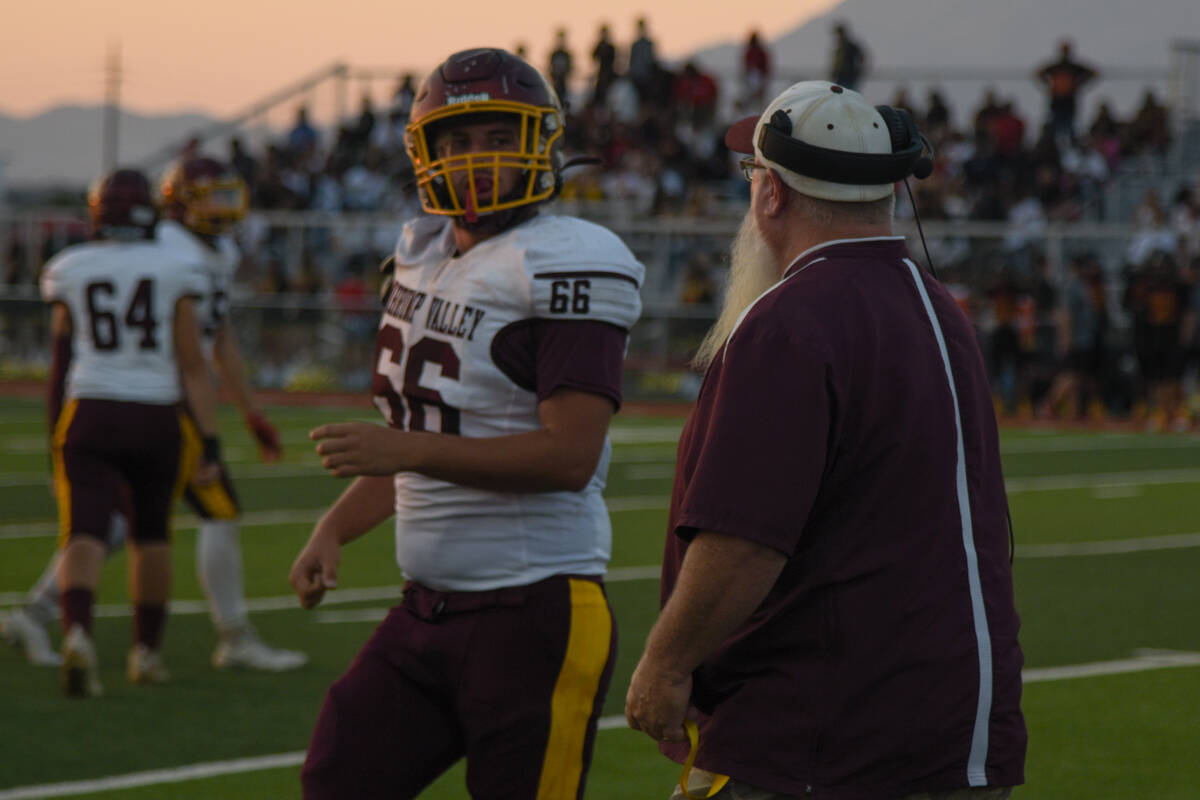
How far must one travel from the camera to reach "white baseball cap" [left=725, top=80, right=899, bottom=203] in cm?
264

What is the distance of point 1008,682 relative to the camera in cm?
265

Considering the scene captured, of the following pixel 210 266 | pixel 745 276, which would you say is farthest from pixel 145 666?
pixel 745 276

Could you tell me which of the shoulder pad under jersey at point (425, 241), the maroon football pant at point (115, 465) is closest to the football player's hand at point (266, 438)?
the maroon football pant at point (115, 465)

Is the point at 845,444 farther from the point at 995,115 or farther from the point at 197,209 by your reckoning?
the point at 995,115

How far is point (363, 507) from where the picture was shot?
3.77m

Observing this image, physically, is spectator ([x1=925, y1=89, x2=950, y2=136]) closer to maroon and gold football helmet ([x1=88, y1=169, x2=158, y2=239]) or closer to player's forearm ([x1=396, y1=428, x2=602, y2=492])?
maroon and gold football helmet ([x1=88, y1=169, x2=158, y2=239])

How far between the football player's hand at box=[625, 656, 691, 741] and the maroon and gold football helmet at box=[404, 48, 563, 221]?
1224mm

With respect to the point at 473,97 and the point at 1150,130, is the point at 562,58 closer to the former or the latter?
the point at 1150,130

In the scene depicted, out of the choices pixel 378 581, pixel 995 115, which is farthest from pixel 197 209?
pixel 995 115

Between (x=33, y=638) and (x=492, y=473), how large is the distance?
4421mm

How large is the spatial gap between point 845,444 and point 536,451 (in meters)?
0.89

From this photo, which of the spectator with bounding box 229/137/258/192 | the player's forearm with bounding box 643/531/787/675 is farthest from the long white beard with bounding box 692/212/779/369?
the spectator with bounding box 229/137/258/192

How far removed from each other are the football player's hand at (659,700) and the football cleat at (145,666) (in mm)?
4460

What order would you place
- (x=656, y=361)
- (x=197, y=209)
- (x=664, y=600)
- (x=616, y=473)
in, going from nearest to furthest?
(x=664, y=600), (x=197, y=209), (x=616, y=473), (x=656, y=361)
